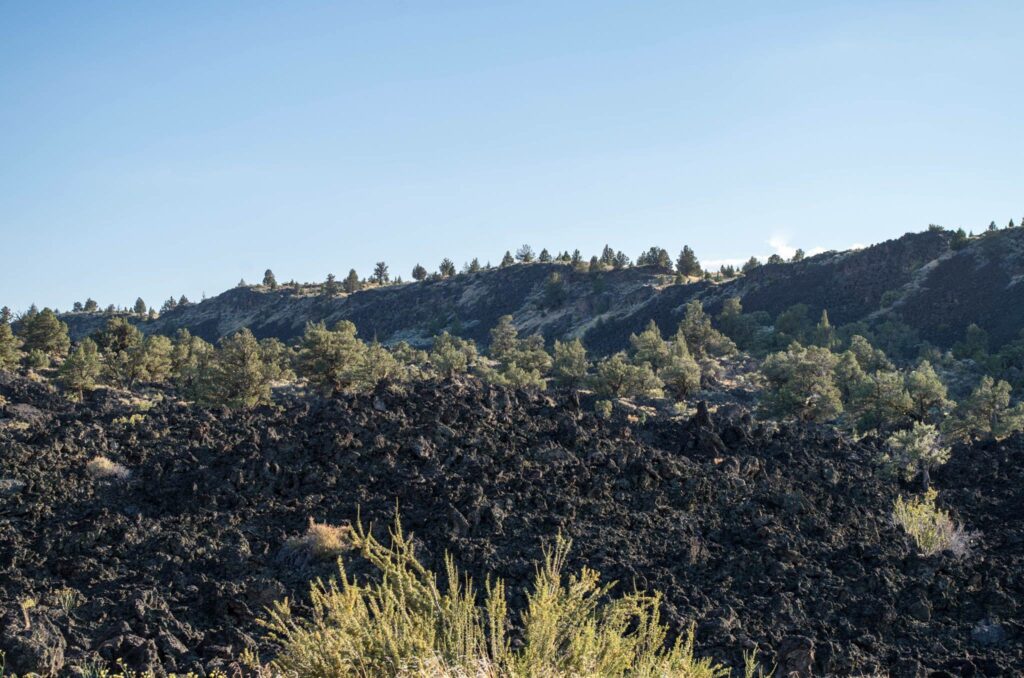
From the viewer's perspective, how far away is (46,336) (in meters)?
59.6

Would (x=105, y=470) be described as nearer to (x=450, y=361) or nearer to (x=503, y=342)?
(x=450, y=361)

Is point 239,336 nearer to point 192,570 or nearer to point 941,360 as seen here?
point 192,570

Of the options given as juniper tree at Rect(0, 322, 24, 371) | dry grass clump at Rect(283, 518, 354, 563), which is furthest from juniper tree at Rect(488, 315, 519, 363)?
dry grass clump at Rect(283, 518, 354, 563)

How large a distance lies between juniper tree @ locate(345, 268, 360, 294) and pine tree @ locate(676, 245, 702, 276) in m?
51.4

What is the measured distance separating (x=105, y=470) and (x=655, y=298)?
78.0m

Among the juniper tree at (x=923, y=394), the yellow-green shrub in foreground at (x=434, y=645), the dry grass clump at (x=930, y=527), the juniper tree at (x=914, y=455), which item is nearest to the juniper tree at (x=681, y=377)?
the juniper tree at (x=923, y=394)

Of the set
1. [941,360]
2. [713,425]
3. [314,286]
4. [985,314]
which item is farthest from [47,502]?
[314,286]

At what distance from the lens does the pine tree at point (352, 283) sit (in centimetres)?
12425

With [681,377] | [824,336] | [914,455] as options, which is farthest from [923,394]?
[824,336]

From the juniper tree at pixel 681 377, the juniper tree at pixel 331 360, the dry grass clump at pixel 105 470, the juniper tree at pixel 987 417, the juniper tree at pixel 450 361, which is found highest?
the juniper tree at pixel 331 360

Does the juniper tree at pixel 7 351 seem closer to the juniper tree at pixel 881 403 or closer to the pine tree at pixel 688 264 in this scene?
the juniper tree at pixel 881 403

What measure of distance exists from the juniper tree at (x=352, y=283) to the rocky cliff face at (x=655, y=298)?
2643 millimetres

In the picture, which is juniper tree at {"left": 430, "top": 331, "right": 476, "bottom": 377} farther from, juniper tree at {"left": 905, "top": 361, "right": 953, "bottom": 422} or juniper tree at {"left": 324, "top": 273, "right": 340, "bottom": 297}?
juniper tree at {"left": 324, "top": 273, "right": 340, "bottom": 297}

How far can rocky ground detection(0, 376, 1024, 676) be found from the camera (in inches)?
480
